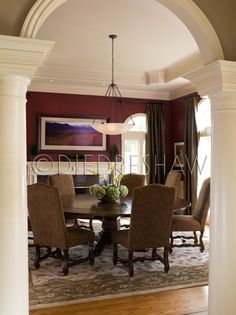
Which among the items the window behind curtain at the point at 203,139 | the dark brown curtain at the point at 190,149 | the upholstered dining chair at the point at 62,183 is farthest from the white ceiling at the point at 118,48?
the upholstered dining chair at the point at 62,183

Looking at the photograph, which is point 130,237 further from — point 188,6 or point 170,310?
point 188,6

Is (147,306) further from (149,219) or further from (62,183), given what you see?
(62,183)

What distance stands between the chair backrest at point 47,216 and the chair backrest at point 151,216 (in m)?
0.80

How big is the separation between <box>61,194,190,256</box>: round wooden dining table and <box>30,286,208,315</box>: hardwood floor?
38.1 inches

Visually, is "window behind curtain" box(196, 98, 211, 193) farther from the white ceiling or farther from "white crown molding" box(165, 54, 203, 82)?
"white crown molding" box(165, 54, 203, 82)

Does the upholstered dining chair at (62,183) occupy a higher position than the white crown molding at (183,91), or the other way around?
the white crown molding at (183,91)

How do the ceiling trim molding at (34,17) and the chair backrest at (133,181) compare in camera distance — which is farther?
the chair backrest at (133,181)

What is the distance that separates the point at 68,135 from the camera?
23.6ft

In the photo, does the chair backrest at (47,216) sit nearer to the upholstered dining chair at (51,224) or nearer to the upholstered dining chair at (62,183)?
the upholstered dining chair at (51,224)

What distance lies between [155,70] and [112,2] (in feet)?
9.90

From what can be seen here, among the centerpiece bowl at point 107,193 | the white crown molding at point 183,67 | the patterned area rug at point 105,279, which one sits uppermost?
the white crown molding at point 183,67

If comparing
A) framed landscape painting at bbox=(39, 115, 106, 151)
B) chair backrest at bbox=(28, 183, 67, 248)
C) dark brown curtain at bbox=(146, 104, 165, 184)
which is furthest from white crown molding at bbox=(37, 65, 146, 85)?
chair backrest at bbox=(28, 183, 67, 248)

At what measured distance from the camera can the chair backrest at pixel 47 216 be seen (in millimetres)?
3701

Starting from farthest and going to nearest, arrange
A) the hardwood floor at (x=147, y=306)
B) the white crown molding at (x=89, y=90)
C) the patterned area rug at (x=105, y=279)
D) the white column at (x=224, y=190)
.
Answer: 1. the white crown molding at (x=89, y=90)
2. the patterned area rug at (x=105, y=279)
3. the hardwood floor at (x=147, y=306)
4. the white column at (x=224, y=190)
